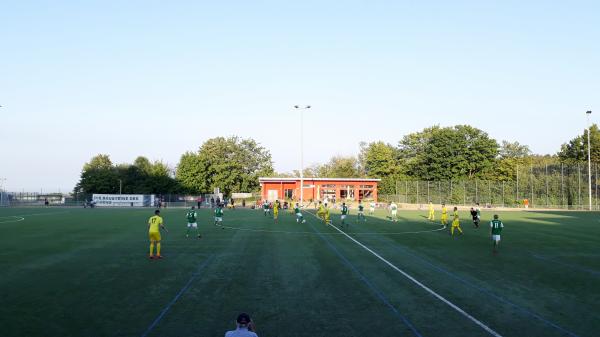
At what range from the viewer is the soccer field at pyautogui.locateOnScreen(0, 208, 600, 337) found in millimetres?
9258

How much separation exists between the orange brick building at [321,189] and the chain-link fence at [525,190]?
5592 mm

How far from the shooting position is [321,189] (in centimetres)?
7800

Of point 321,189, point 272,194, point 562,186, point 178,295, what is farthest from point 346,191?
point 178,295

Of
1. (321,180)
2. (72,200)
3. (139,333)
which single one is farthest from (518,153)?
(139,333)

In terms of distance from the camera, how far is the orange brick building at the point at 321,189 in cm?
7650

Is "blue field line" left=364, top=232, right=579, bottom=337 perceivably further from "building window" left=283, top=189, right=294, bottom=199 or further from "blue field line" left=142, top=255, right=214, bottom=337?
"building window" left=283, top=189, right=294, bottom=199

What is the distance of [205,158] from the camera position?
93.3 metres

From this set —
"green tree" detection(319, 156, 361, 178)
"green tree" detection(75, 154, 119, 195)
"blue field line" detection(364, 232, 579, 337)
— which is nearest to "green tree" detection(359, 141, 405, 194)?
"green tree" detection(319, 156, 361, 178)

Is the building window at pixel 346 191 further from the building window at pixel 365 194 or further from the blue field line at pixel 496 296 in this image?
the blue field line at pixel 496 296

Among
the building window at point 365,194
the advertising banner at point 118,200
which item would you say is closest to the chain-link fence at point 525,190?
Result: the building window at point 365,194

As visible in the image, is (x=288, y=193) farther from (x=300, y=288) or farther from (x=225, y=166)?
(x=300, y=288)

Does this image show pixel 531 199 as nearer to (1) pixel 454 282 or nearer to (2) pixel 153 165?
(1) pixel 454 282

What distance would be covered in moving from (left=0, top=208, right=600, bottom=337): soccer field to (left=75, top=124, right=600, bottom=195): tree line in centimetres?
7081

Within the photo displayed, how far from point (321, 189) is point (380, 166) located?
2339cm
